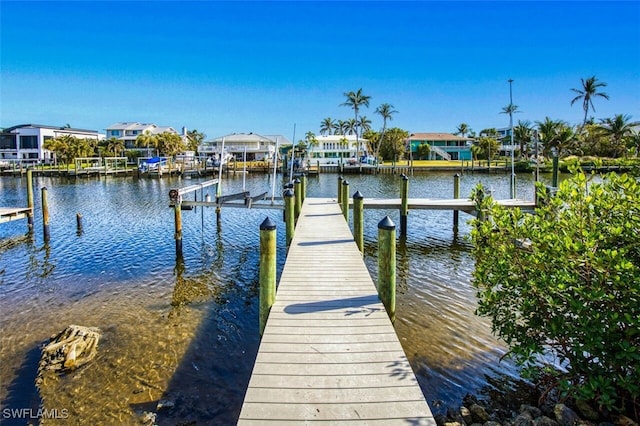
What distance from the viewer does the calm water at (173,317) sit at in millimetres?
6344

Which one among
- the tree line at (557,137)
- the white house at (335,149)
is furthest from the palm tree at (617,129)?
the white house at (335,149)

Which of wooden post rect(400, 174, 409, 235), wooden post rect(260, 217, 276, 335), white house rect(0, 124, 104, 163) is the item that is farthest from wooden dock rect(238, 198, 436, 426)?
white house rect(0, 124, 104, 163)

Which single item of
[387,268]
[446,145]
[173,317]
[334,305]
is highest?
[446,145]

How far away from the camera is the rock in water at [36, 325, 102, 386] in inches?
277

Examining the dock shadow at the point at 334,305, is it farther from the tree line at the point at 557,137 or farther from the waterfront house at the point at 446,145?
the waterfront house at the point at 446,145

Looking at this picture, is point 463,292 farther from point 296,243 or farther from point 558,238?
point 558,238

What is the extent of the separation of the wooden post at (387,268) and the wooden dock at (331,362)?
218mm

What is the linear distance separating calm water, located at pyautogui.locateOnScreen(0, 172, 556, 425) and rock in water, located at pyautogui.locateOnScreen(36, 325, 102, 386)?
180mm

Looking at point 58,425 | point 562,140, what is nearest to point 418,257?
point 58,425

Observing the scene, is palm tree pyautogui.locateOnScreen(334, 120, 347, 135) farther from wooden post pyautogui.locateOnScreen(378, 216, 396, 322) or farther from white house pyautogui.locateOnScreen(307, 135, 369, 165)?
wooden post pyautogui.locateOnScreen(378, 216, 396, 322)

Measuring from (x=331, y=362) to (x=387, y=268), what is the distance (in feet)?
7.38

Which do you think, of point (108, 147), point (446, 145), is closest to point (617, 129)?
point (446, 145)

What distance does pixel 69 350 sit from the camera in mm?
7285

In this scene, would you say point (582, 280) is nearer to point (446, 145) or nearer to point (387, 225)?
point (387, 225)
